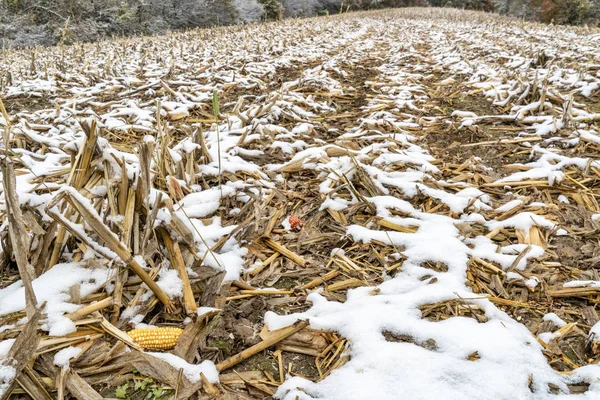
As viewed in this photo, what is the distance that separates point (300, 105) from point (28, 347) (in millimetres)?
3472

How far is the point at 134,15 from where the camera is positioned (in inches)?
614

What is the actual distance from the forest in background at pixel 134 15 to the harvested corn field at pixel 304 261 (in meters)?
9.75

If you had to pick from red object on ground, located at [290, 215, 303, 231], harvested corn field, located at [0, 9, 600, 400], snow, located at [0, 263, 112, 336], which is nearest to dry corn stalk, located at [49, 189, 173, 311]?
harvested corn field, located at [0, 9, 600, 400]

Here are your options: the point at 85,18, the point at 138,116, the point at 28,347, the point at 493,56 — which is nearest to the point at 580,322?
the point at 28,347

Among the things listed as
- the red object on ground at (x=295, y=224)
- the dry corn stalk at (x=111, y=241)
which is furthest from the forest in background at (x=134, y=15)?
the dry corn stalk at (x=111, y=241)

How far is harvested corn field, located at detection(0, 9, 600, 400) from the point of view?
1.20m

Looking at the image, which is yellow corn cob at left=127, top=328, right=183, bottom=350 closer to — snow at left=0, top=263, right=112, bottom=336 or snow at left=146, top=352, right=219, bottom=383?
snow at left=146, top=352, right=219, bottom=383

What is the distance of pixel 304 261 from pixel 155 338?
766 millimetres

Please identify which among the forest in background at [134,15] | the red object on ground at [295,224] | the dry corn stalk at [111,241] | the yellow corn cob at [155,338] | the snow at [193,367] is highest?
the forest in background at [134,15]

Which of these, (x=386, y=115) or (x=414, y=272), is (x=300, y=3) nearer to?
(x=386, y=115)

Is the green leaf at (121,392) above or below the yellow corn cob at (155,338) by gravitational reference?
below

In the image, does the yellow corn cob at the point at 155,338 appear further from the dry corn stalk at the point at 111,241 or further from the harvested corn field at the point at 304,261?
the dry corn stalk at the point at 111,241

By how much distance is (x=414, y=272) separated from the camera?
1701 mm

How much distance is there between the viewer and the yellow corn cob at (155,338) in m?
1.29
